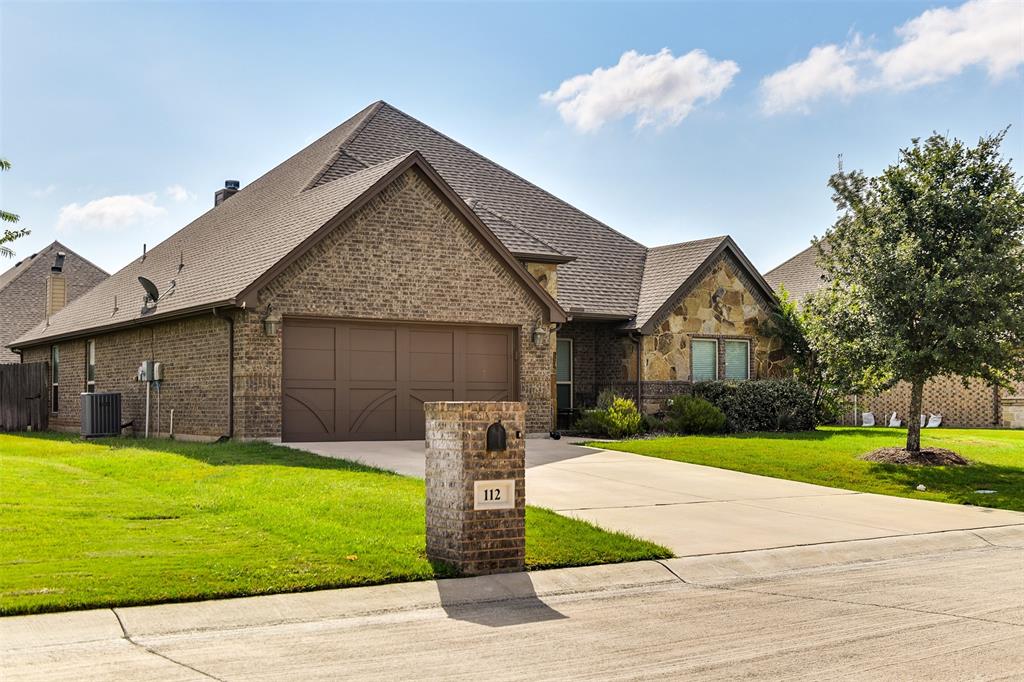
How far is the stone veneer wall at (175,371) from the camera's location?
2091 cm

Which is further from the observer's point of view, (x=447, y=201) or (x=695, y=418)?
(x=695, y=418)

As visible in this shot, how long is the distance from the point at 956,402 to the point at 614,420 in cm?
1370

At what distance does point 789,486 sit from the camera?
15.9 meters

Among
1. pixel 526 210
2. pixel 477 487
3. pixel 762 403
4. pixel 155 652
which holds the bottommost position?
pixel 155 652

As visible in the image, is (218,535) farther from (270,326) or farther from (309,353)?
(309,353)

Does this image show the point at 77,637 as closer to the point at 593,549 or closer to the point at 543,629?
the point at 543,629

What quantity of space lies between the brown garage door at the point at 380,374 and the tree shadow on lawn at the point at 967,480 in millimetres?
8495

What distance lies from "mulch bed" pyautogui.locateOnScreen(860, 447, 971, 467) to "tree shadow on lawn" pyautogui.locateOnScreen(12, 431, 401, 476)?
913cm

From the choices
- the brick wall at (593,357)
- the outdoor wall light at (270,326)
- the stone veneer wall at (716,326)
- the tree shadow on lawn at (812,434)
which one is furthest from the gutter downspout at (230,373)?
the tree shadow on lawn at (812,434)

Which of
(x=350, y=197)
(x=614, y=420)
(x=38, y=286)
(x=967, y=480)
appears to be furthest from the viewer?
(x=38, y=286)

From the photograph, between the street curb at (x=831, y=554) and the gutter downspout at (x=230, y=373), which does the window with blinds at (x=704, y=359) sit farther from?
the street curb at (x=831, y=554)

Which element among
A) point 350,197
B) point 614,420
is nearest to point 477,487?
point 350,197

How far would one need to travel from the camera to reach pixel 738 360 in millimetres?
28031

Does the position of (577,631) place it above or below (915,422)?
below
